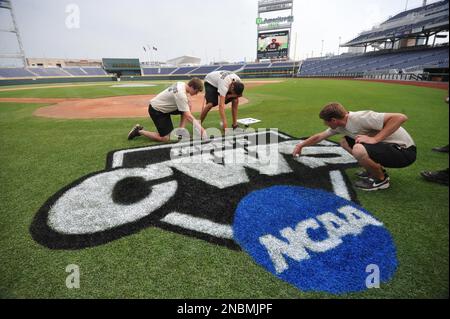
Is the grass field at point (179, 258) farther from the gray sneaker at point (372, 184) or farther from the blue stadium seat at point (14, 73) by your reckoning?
the blue stadium seat at point (14, 73)

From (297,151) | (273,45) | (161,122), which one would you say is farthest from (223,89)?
(273,45)

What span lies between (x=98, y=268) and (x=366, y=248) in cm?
228

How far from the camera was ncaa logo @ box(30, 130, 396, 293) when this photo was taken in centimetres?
200

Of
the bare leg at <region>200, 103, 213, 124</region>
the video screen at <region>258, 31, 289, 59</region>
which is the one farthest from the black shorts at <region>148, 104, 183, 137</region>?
the video screen at <region>258, 31, 289, 59</region>

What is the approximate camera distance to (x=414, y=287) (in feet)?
5.61

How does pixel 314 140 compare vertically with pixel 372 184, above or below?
above

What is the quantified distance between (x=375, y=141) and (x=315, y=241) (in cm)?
157

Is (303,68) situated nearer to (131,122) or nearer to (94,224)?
(131,122)

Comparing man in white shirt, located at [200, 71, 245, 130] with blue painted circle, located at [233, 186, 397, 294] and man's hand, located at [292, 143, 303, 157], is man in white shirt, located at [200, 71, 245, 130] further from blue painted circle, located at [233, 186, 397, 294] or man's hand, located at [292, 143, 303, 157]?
blue painted circle, located at [233, 186, 397, 294]

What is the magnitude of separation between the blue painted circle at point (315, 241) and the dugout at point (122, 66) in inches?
2931

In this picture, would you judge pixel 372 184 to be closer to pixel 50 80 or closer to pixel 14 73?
pixel 50 80

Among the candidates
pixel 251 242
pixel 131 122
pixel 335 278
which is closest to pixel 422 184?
pixel 335 278

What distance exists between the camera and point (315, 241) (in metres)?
2.17

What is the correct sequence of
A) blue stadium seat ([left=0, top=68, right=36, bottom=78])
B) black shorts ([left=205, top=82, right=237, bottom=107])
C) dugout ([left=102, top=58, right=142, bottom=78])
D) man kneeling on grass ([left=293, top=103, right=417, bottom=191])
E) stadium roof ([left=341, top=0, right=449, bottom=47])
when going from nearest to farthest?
man kneeling on grass ([left=293, top=103, right=417, bottom=191])
black shorts ([left=205, top=82, right=237, bottom=107])
stadium roof ([left=341, top=0, right=449, bottom=47])
blue stadium seat ([left=0, top=68, right=36, bottom=78])
dugout ([left=102, top=58, right=142, bottom=78])
